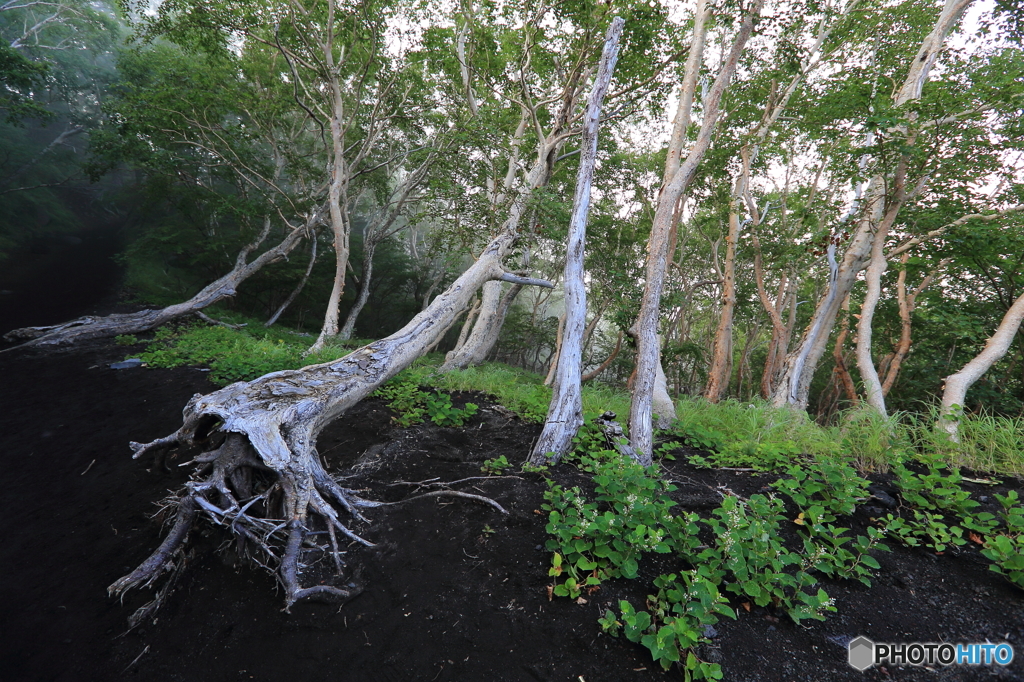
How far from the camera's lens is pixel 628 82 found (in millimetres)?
9125

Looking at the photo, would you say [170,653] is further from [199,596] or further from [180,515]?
[180,515]

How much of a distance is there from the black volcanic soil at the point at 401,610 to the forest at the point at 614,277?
148 mm

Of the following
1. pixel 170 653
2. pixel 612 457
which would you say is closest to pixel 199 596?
pixel 170 653

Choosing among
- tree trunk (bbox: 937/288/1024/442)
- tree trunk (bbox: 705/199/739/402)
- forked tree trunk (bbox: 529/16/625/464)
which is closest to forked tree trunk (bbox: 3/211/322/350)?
forked tree trunk (bbox: 529/16/625/464)

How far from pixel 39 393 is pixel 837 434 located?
11388 millimetres

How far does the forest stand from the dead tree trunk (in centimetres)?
3

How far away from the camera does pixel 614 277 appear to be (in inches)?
396

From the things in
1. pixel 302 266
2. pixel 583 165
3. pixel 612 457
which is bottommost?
pixel 612 457

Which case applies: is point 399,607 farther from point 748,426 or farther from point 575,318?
point 748,426

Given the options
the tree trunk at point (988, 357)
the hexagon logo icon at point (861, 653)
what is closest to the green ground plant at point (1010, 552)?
the hexagon logo icon at point (861, 653)

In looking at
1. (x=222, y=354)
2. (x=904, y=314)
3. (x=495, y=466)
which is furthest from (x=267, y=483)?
(x=904, y=314)

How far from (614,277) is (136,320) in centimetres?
1236

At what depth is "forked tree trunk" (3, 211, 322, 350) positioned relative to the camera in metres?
8.28

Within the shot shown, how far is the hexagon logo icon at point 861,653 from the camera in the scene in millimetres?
2158
